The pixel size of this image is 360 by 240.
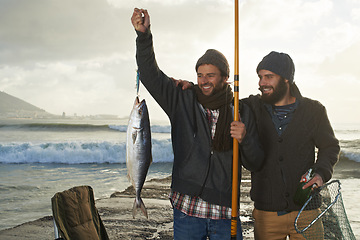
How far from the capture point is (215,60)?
2.91m

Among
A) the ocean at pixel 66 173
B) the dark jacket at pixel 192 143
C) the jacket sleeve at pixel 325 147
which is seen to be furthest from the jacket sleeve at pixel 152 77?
the ocean at pixel 66 173

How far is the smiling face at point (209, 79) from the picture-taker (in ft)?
9.60

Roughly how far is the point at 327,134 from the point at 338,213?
0.72 m

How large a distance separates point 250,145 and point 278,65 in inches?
36.2

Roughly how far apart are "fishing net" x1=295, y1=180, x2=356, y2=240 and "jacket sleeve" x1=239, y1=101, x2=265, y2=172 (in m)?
0.55

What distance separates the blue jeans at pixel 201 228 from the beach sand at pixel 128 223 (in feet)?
9.23

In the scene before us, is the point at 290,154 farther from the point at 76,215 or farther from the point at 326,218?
the point at 76,215

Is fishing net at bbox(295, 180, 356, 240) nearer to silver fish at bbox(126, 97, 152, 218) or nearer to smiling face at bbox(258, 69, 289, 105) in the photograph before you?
smiling face at bbox(258, 69, 289, 105)

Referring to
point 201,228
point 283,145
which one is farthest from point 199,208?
point 283,145

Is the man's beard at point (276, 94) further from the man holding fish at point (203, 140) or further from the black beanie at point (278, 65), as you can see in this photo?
the man holding fish at point (203, 140)

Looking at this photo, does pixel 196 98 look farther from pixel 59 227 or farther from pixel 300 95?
pixel 59 227

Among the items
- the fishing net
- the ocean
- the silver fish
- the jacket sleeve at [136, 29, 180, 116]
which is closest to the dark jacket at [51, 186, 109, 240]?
the silver fish

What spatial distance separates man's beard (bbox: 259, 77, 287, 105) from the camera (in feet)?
10.9

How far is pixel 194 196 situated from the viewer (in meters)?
2.89
